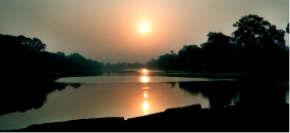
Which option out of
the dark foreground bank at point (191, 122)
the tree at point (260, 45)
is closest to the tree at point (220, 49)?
the tree at point (260, 45)

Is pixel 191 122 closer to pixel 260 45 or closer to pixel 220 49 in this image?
pixel 260 45

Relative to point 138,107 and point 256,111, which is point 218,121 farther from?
point 138,107

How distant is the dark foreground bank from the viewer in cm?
890

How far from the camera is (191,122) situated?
964cm

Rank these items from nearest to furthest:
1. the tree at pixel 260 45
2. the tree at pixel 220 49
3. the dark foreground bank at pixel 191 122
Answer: the dark foreground bank at pixel 191 122, the tree at pixel 260 45, the tree at pixel 220 49

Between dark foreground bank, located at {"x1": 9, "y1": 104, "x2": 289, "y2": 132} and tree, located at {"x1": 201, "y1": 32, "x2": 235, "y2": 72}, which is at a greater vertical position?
tree, located at {"x1": 201, "y1": 32, "x2": 235, "y2": 72}

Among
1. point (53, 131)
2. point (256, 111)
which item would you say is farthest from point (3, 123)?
point (256, 111)

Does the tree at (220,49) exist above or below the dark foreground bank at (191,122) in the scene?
above

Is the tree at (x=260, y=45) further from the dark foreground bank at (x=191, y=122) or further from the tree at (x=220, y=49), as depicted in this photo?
the dark foreground bank at (x=191, y=122)

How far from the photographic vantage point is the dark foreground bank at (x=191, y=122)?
29.2 feet

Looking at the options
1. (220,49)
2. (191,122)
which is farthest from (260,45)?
(191,122)

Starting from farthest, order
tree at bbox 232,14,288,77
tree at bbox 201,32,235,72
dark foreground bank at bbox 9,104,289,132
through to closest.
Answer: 1. tree at bbox 201,32,235,72
2. tree at bbox 232,14,288,77
3. dark foreground bank at bbox 9,104,289,132

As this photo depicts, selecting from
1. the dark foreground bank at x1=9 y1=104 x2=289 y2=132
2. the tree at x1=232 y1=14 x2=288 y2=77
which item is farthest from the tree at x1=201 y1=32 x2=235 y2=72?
the dark foreground bank at x1=9 y1=104 x2=289 y2=132

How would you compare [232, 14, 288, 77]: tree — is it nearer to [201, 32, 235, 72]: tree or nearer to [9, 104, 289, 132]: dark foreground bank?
[201, 32, 235, 72]: tree
